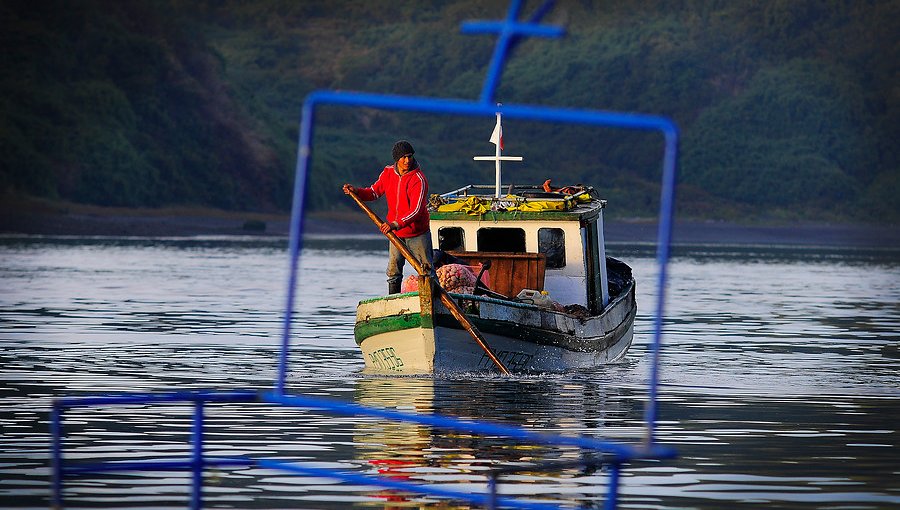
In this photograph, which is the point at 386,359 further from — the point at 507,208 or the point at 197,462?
the point at 197,462

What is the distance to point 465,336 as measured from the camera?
25391 millimetres

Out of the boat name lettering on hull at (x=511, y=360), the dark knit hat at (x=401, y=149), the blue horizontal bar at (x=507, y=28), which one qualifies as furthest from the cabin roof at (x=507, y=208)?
the blue horizontal bar at (x=507, y=28)

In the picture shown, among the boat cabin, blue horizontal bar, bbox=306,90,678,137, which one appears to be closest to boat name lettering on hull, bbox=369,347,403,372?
the boat cabin

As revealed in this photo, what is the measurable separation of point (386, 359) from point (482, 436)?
22.2 ft

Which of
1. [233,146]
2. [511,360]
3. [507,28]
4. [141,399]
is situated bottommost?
[511,360]

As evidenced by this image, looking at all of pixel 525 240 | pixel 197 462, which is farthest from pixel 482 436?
pixel 525 240

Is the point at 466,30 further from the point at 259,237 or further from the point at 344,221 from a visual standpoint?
the point at 344,221

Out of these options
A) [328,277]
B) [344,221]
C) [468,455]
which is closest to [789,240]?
[344,221]

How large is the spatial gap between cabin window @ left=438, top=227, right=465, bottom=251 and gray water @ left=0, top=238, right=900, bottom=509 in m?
2.57

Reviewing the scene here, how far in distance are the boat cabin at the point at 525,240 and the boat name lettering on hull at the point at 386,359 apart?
6.68 feet

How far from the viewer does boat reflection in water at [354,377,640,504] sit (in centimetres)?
1655

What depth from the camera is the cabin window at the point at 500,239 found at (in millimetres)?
28062

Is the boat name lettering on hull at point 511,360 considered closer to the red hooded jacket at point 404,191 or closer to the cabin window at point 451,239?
the cabin window at point 451,239

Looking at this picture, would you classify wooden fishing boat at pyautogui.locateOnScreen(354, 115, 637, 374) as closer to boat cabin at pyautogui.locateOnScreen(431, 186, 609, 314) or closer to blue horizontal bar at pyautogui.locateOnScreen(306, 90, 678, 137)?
boat cabin at pyautogui.locateOnScreen(431, 186, 609, 314)
